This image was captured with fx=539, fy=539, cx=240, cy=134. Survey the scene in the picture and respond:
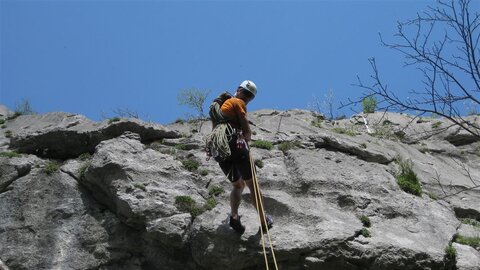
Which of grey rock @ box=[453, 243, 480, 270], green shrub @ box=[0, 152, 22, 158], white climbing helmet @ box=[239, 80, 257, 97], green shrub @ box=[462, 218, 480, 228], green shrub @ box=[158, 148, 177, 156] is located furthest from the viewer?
green shrub @ box=[158, 148, 177, 156]

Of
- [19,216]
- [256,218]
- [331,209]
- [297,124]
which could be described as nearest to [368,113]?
[297,124]

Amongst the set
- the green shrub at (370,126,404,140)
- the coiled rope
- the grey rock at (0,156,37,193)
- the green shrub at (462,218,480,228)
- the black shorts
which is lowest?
the green shrub at (462,218,480,228)

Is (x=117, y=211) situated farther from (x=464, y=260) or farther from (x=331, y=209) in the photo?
(x=464, y=260)

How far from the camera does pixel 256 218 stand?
8.10 meters

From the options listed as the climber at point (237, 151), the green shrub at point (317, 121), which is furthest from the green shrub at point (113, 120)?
the green shrub at point (317, 121)

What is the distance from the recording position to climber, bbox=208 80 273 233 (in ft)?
24.7

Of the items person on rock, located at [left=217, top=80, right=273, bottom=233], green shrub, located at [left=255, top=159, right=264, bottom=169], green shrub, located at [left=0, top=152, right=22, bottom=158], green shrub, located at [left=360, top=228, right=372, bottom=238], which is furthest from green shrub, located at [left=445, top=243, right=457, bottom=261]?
green shrub, located at [left=0, top=152, right=22, bottom=158]

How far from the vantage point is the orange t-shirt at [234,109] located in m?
7.77

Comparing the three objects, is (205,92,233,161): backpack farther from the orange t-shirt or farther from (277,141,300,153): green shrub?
(277,141,300,153): green shrub

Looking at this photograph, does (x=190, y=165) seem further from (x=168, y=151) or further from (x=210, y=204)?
(x=210, y=204)

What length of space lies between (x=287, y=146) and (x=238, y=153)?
3.21 metres

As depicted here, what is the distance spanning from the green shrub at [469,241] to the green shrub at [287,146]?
350 centimetres

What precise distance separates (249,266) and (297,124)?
17.3 feet

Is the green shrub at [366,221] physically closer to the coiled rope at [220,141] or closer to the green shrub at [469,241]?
the green shrub at [469,241]
